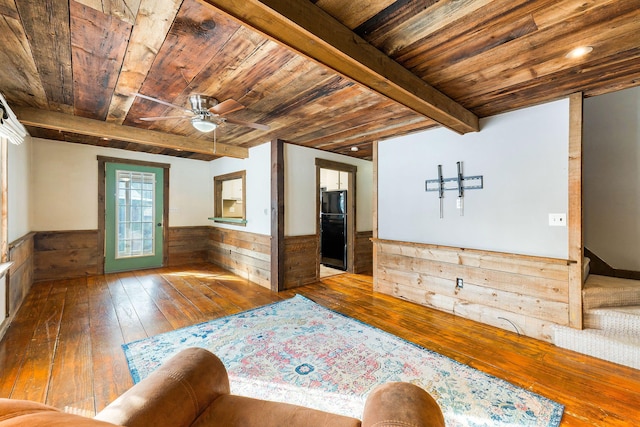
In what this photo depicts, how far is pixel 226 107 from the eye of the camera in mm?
2496

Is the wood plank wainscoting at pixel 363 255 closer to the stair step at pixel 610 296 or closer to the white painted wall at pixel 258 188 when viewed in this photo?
the white painted wall at pixel 258 188

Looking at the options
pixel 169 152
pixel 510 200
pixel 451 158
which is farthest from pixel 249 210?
pixel 510 200

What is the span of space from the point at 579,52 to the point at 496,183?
1.41 metres

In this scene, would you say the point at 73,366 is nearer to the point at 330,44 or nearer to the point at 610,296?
the point at 330,44

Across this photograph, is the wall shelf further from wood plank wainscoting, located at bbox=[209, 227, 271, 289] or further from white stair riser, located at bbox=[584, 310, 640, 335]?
white stair riser, located at bbox=[584, 310, 640, 335]

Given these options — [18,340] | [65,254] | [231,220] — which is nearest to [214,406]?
[18,340]

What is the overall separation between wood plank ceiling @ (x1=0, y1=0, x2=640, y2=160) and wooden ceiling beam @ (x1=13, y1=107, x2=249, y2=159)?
3 cm

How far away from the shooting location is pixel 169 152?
5.40 meters

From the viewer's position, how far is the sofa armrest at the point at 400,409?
0.87 metres

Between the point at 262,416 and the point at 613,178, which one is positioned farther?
the point at 613,178

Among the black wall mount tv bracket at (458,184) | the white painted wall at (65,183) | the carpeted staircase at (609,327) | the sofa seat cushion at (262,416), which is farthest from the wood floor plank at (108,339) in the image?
the carpeted staircase at (609,327)

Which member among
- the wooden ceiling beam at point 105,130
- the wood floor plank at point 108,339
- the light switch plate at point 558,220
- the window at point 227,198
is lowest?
the wood floor plank at point 108,339

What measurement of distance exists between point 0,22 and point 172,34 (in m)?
0.96

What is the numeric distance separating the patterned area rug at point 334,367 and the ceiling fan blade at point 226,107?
2.18 m
